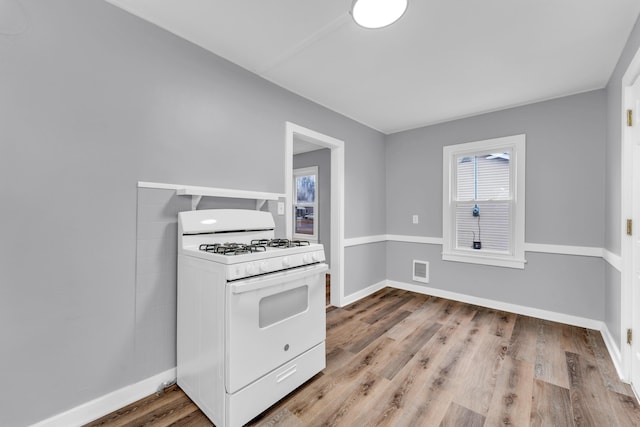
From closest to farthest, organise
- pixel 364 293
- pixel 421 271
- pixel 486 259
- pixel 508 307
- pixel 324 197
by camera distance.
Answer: pixel 508 307
pixel 486 259
pixel 364 293
pixel 421 271
pixel 324 197

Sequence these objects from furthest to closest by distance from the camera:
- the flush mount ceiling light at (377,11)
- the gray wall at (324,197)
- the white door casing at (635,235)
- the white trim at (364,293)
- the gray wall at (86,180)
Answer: the gray wall at (324,197) → the white trim at (364,293) → the white door casing at (635,235) → the flush mount ceiling light at (377,11) → the gray wall at (86,180)

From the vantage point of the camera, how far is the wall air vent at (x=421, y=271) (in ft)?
12.7

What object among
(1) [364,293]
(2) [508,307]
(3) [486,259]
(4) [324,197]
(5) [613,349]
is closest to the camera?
(5) [613,349]

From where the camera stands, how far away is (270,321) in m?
1.67

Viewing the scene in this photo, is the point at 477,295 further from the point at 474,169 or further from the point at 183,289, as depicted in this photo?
the point at 183,289

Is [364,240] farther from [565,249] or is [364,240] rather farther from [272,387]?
[272,387]

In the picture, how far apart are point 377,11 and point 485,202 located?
111 inches

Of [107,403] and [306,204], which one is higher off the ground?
[306,204]

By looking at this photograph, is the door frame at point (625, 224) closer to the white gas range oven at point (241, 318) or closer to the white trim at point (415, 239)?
the white trim at point (415, 239)

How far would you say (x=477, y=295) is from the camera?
346cm

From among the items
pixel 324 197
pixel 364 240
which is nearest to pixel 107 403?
pixel 364 240

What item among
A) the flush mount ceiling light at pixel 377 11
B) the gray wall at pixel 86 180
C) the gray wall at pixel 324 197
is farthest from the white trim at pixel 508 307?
the flush mount ceiling light at pixel 377 11

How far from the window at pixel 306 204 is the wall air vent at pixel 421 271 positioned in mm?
2041

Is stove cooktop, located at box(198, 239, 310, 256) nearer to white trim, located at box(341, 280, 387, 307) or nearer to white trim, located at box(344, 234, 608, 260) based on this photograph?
white trim, located at box(344, 234, 608, 260)
